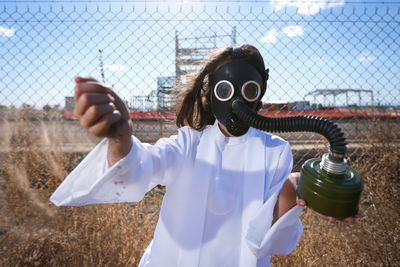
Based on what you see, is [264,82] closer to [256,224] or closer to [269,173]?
[269,173]

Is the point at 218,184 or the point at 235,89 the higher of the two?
the point at 235,89

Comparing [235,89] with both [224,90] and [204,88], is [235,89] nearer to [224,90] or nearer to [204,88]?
[224,90]

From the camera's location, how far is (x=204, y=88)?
1416mm

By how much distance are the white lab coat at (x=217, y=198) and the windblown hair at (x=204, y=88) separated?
6.7 inches

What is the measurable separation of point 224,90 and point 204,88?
0.23 meters

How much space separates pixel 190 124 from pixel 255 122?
1.68 ft

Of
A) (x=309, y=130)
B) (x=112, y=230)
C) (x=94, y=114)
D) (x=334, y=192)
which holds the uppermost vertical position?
(x=94, y=114)

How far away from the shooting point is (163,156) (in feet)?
3.57

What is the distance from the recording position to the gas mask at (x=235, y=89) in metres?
1.19

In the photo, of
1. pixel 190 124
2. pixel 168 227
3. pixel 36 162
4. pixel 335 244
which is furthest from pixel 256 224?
pixel 36 162

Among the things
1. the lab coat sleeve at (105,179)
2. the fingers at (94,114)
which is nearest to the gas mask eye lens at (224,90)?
the lab coat sleeve at (105,179)

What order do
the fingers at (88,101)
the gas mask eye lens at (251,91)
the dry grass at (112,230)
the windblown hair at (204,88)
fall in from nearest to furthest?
1. the fingers at (88,101)
2. the gas mask eye lens at (251,91)
3. the windblown hair at (204,88)
4. the dry grass at (112,230)

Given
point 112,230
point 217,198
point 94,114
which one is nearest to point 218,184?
point 217,198

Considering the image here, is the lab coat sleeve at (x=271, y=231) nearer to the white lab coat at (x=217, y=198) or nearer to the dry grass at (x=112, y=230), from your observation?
the white lab coat at (x=217, y=198)
